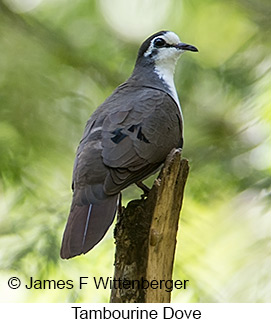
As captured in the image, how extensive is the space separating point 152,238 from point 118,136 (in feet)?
2.16

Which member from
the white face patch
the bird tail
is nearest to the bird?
the bird tail

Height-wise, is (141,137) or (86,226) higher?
(141,137)

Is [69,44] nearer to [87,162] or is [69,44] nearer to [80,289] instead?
[87,162]

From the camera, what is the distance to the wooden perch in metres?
3.65

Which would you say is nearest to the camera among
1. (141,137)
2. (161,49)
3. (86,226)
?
(86,226)

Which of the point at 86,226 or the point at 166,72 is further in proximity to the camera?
the point at 166,72

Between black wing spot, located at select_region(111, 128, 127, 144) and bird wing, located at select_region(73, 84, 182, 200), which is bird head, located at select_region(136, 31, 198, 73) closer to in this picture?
bird wing, located at select_region(73, 84, 182, 200)

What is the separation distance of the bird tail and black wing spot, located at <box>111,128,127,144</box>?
0.34 metres

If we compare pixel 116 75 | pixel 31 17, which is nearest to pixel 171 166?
pixel 116 75

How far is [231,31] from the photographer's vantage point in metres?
4.91

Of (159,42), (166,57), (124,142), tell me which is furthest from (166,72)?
(124,142)

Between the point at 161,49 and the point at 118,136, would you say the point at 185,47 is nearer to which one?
the point at 161,49

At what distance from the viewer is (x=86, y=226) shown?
3.64 m

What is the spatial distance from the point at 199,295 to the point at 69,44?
192 cm
